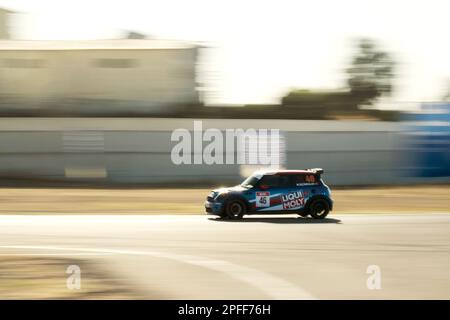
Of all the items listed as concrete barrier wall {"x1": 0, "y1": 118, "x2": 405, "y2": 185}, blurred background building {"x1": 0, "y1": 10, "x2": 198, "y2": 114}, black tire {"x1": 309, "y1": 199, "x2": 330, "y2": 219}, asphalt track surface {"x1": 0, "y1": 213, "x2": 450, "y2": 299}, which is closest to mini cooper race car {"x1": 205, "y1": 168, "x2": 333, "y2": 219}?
black tire {"x1": 309, "y1": 199, "x2": 330, "y2": 219}

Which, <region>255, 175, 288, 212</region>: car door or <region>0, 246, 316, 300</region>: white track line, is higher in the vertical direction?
<region>255, 175, 288, 212</region>: car door

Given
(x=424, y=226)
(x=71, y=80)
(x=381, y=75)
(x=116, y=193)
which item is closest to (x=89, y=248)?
(x=424, y=226)

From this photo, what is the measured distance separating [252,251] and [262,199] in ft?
22.3

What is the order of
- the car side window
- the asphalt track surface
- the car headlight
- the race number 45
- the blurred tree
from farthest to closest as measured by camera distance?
the blurred tree, the car side window, the race number 45, the car headlight, the asphalt track surface

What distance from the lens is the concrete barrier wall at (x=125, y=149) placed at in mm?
38188

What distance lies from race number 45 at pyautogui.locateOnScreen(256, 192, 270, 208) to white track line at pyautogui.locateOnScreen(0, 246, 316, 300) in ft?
24.0

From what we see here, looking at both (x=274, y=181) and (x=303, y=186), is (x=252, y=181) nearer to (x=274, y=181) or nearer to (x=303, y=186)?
(x=274, y=181)

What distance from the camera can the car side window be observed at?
21000 mm

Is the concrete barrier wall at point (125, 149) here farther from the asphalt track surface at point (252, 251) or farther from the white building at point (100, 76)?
the asphalt track surface at point (252, 251)

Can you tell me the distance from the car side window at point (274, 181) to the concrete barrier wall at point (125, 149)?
698 inches

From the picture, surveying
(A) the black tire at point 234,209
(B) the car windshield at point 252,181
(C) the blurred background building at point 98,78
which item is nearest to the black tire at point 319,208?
(B) the car windshield at point 252,181

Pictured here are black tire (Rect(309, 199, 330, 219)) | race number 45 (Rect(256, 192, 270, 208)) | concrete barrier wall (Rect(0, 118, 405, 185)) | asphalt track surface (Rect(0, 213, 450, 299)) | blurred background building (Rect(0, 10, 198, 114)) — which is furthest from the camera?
blurred background building (Rect(0, 10, 198, 114))

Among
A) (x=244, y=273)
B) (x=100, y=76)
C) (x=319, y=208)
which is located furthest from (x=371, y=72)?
(x=244, y=273)

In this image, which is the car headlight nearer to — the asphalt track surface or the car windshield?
the asphalt track surface
